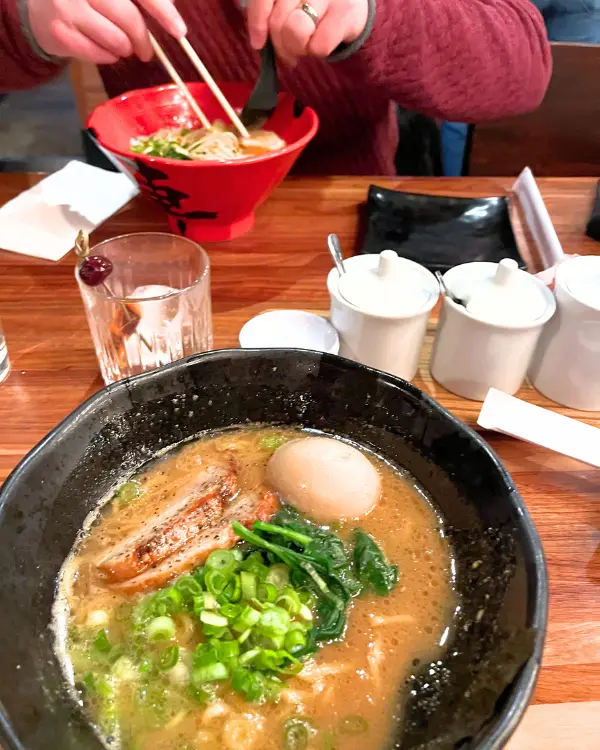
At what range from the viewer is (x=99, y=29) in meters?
1.70

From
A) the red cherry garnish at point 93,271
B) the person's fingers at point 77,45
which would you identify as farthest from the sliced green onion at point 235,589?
the person's fingers at point 77,45

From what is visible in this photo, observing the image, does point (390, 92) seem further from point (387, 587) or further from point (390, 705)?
point (390, 705)

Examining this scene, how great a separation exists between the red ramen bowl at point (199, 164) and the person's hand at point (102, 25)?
0.15 meters

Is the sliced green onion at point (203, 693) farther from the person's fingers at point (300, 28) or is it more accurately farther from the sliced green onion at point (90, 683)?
the person's fingers at point (300, 28)

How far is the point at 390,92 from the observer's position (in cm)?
215

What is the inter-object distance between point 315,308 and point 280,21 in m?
0.87

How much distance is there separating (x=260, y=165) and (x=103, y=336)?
0.64 meters

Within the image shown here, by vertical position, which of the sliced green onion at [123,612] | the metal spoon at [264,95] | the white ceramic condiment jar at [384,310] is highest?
the metal spoon at [264,95]

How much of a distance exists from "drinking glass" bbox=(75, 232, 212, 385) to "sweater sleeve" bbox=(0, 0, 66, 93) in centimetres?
Result: 100

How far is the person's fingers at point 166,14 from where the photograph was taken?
1636 mm

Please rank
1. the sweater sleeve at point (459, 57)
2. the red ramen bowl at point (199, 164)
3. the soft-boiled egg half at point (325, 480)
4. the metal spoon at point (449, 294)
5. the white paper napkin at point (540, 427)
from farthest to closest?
the sweater sleeve at point (459, 57), the red ramen bowl at point (199, 164), the metal spoon at point (449, 294), the white paper napkin at point (540, 427), the soft-boiled egg half at point (325, 480)

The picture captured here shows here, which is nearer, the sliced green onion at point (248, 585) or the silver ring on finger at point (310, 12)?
the sliced green onion at point (248, 585)

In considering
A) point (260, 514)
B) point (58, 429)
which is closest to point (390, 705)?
point (260, 514)

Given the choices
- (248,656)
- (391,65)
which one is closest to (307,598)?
(248,656)
